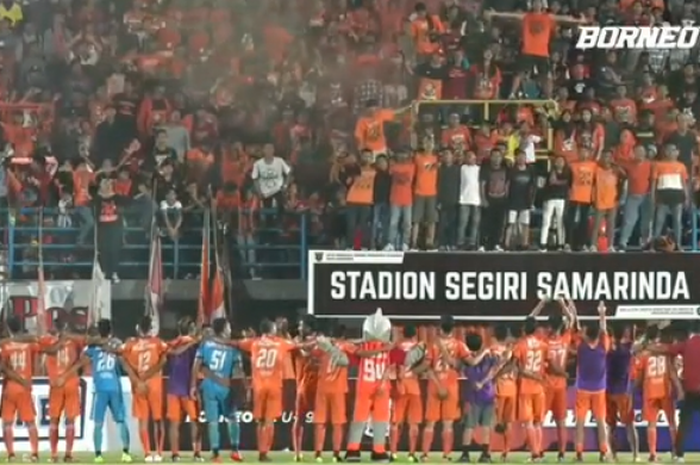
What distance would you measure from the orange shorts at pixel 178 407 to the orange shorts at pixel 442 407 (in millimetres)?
2826

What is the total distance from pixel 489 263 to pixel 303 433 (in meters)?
3.22

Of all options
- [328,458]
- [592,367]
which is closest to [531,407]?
[592,367]

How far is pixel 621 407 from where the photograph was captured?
85.9 ft

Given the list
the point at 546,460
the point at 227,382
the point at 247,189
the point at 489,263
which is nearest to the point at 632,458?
the point at 546,460

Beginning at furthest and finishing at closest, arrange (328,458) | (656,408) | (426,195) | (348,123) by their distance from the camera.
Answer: (348,123), (426,195), (328,458), (656,408)

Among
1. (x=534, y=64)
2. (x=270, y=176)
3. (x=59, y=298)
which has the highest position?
(x=534, y=64)

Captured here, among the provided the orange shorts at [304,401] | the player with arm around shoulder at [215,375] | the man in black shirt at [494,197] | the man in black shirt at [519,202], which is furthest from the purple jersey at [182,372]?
the man in black shirt at [519,202]

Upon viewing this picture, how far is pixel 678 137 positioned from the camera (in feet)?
98.4

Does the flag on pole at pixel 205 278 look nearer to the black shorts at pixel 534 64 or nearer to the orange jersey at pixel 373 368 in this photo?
the orange jersey at pixel 373 368

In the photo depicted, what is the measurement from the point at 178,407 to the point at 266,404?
3.53ft

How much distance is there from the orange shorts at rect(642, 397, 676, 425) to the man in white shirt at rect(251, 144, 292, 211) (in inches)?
274

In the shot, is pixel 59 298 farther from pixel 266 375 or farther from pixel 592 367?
pixel 592 367

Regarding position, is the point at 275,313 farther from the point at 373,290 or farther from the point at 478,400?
the point at 478,400

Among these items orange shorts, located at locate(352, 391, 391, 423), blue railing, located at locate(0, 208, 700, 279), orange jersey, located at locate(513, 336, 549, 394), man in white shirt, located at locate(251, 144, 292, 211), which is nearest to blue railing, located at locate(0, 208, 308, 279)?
blue railing, located at locate(0, 208, 700, 279)
